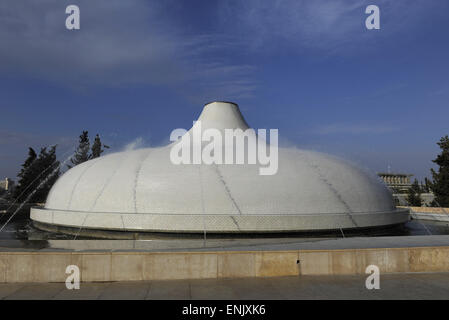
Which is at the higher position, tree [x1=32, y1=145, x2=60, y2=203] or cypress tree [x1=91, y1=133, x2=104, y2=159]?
cypress tree [x1=91, y1=133, x2=104, y2=159]

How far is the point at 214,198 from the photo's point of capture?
12688 millimetres

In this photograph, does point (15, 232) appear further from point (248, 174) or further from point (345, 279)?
point (345, 279)

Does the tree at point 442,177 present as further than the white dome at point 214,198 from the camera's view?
Yes

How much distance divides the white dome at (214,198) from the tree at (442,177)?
20920 mm

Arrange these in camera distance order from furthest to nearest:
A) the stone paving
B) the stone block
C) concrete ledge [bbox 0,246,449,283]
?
the stone block < concrete ledge [bbox 0,246,449,283] < the stone paving

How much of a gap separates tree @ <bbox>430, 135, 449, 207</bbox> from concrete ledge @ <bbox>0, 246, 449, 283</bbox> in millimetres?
29130

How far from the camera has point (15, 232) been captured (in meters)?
14.4

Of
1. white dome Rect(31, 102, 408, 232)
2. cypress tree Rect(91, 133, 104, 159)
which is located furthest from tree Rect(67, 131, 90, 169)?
white dome Rect(31, 102, 408, 232)

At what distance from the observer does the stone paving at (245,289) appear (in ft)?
19.7

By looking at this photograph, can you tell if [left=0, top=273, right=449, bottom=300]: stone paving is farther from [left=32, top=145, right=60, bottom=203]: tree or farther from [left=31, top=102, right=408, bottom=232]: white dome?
[left=32, top=145, right=60, bottom=203]: tree

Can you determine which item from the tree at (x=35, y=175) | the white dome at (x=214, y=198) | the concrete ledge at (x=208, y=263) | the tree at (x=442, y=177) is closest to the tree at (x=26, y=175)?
the tree at (x=35, y=175)

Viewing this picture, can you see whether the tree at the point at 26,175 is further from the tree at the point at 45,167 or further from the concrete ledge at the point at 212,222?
the concrete ledge at the point at 212,222

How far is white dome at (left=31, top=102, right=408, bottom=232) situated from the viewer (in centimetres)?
1226

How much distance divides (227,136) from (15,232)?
11.7 metres
